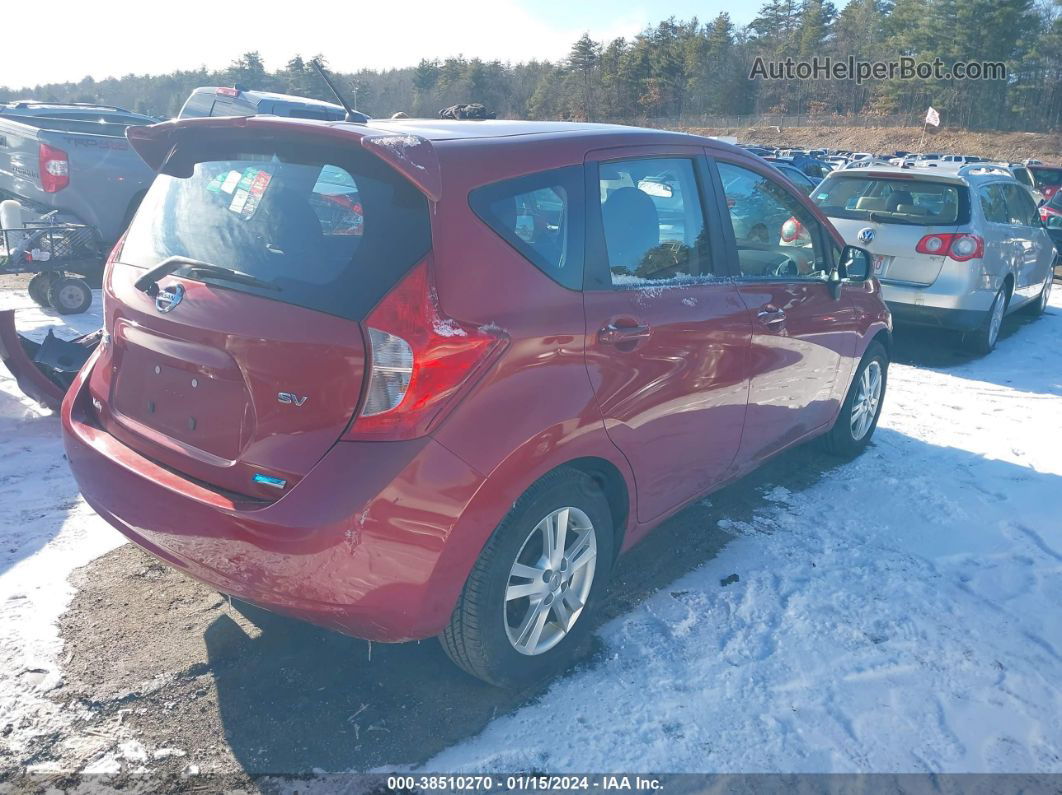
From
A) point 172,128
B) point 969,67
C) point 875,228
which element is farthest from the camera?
point 969,67

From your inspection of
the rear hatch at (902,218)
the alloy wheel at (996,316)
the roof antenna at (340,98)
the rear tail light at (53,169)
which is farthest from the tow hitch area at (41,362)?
the alloy wheel at (996,316)

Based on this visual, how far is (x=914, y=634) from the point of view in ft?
11.3

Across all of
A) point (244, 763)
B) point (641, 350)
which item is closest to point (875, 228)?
point (641, 350)

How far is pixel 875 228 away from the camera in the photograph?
26.9 ft

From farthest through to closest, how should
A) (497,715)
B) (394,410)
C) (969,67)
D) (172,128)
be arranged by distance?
(969,67) < (172,128) < (497,715) < (394,410)

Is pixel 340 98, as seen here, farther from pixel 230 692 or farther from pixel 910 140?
pixel 910 140

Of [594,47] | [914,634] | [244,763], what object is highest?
[594,47]

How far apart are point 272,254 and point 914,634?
2.87 m

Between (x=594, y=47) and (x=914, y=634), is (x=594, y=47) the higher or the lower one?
the higher one

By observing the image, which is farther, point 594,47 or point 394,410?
point 594,47

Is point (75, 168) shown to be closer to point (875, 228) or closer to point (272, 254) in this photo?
point (272, 254)

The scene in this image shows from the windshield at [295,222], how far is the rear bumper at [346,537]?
48cm

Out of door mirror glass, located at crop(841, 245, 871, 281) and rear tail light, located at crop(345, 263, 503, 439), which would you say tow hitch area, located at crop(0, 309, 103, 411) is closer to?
rear tail light, located at crop(345, 263, 503, 439)

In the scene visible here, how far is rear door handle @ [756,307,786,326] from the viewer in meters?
3.88
